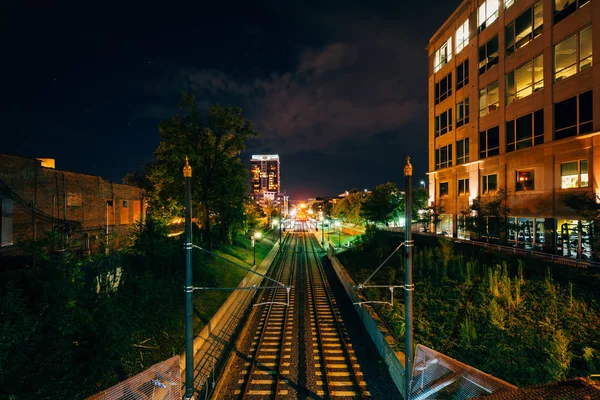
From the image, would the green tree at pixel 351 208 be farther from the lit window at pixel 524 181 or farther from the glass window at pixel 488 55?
the lit window at pixel 524 181

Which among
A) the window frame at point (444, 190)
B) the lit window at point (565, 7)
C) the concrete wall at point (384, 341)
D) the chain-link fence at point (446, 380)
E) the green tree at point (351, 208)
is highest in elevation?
the lit window at point (565, 7)

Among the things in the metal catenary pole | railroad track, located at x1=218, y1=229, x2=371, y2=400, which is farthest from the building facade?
railroad track, located at x1=218, y1=229, x2=371, y2=400

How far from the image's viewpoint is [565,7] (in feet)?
64.6

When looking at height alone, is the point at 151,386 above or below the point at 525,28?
below

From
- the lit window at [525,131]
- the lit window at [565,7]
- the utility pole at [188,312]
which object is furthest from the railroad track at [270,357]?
the lit window at [565,7]

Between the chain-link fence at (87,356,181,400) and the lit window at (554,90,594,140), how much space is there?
27.0 metres

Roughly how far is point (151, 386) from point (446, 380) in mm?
6412

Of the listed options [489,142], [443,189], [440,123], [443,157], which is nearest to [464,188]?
[443,189]

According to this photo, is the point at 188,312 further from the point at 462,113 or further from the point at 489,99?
the point at 462,113

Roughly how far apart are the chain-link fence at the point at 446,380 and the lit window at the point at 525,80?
25880mm

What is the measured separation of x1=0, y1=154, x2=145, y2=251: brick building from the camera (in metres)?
14.7

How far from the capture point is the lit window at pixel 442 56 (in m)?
34.0

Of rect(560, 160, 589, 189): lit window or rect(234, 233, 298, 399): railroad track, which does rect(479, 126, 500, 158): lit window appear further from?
rect(234, 233, 298, 399): railroad track

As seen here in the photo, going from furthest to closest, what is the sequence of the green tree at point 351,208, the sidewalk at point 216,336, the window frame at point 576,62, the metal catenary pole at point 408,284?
the green tree at point 351,208, the window frame at point 576,62, the sidewalk at point 216,336, the metal catenary pole at point 408,284
